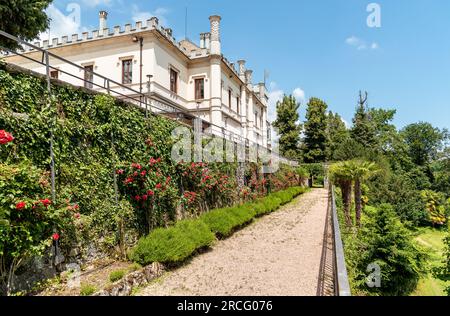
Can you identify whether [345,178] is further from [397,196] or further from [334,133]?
[334,133]

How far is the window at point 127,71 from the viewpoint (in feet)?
75.0

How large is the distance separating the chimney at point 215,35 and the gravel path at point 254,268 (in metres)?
19.5

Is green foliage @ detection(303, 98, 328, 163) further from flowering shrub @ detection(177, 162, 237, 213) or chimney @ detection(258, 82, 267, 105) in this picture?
flowering shrub @ detection(177, 162, 237, 213)

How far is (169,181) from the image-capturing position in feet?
33.7

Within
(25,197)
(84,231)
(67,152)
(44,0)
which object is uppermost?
(44,0)

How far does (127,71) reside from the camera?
2309 cm

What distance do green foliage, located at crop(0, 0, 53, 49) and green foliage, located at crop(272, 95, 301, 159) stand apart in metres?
35.8

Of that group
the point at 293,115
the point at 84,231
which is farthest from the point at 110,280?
the point at 293,115

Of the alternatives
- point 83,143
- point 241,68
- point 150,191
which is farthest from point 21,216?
point 241,68

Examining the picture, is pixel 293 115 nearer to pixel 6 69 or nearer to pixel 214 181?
pixel 214 181

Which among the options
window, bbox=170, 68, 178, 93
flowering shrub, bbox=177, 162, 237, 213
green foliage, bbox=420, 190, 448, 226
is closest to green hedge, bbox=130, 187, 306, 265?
flowering shrub, bbox=177, 162, 237, 213

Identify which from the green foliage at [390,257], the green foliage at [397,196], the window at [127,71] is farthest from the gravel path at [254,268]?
the green foliage at [397,196]

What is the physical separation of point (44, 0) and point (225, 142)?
33.5 feet

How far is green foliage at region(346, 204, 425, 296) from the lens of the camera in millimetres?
9531
